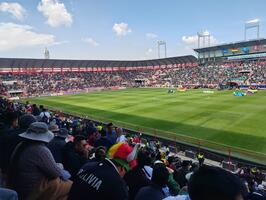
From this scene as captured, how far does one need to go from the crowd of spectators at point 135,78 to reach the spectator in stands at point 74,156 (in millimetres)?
61922

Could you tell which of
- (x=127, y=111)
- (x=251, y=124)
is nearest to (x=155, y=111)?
(x=127, y=111)

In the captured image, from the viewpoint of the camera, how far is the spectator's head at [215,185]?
1608 mm

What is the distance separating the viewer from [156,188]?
10.3 ft

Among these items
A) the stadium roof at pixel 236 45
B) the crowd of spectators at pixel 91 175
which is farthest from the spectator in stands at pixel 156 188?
the stadium roof at pixel 236 45

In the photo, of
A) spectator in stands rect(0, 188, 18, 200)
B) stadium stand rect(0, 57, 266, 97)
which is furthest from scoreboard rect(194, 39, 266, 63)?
spectator in stands rect(0, 188, 18, 200)

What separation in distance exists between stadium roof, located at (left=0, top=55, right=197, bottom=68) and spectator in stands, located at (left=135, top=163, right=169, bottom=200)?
234 ft

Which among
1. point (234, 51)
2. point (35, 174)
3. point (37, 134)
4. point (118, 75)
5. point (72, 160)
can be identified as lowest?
point (118, 75)

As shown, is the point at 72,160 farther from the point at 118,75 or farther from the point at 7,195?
the point at 118,75

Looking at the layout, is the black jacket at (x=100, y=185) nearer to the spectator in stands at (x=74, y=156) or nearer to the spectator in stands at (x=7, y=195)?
the spectator in stands at (x=7, y=195)

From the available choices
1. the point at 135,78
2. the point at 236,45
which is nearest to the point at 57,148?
the point at 236,45

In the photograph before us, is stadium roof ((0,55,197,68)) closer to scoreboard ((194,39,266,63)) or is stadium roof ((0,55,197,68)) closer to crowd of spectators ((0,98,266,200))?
scoreboard ((194,39,266,63))

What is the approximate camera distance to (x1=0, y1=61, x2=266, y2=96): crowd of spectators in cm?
6719

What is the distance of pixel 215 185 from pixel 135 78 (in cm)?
9269

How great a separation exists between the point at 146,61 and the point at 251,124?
2939 inches
